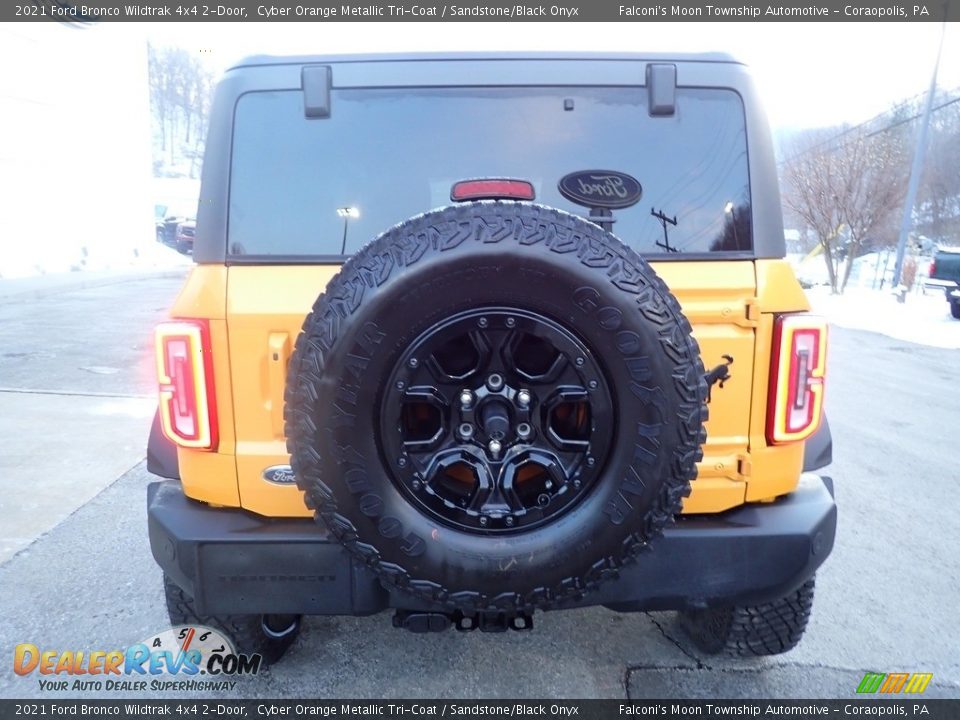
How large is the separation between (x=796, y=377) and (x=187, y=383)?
6.26 feet

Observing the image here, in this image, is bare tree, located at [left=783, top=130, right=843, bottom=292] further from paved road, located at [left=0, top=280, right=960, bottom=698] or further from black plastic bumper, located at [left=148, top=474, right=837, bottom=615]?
black plastic bumper, located at [left=148, top=474, right=837, bottom=615]

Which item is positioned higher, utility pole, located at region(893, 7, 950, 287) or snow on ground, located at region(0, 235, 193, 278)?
utility pole, located at region(893, 7, 950, 287)

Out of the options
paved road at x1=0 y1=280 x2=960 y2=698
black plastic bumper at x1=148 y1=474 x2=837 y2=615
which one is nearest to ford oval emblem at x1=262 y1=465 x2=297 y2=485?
black plastic bumper at x1=148 y1=474 x2=837 y2=615

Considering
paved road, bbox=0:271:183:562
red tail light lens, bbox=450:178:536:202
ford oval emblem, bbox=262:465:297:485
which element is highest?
red tail light lens, bbox=450:178:536:202

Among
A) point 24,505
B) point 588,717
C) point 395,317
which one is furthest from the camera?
point 24,505

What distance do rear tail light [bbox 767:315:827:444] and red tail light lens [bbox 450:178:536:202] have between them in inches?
35.2

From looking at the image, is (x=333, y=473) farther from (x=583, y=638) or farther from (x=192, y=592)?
(x=583, y=638)

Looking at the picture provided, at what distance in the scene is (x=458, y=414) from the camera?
187 cm

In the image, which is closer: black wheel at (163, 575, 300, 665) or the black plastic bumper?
the black plastic bumper

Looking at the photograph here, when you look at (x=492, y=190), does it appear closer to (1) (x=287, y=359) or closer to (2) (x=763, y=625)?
(1) (x=287, y=359)

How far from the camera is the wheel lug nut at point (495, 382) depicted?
185 centimetres

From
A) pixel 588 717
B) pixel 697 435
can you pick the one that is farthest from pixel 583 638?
pixel 697 435

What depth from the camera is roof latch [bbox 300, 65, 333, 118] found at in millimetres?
2170

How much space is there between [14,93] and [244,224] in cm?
2111
